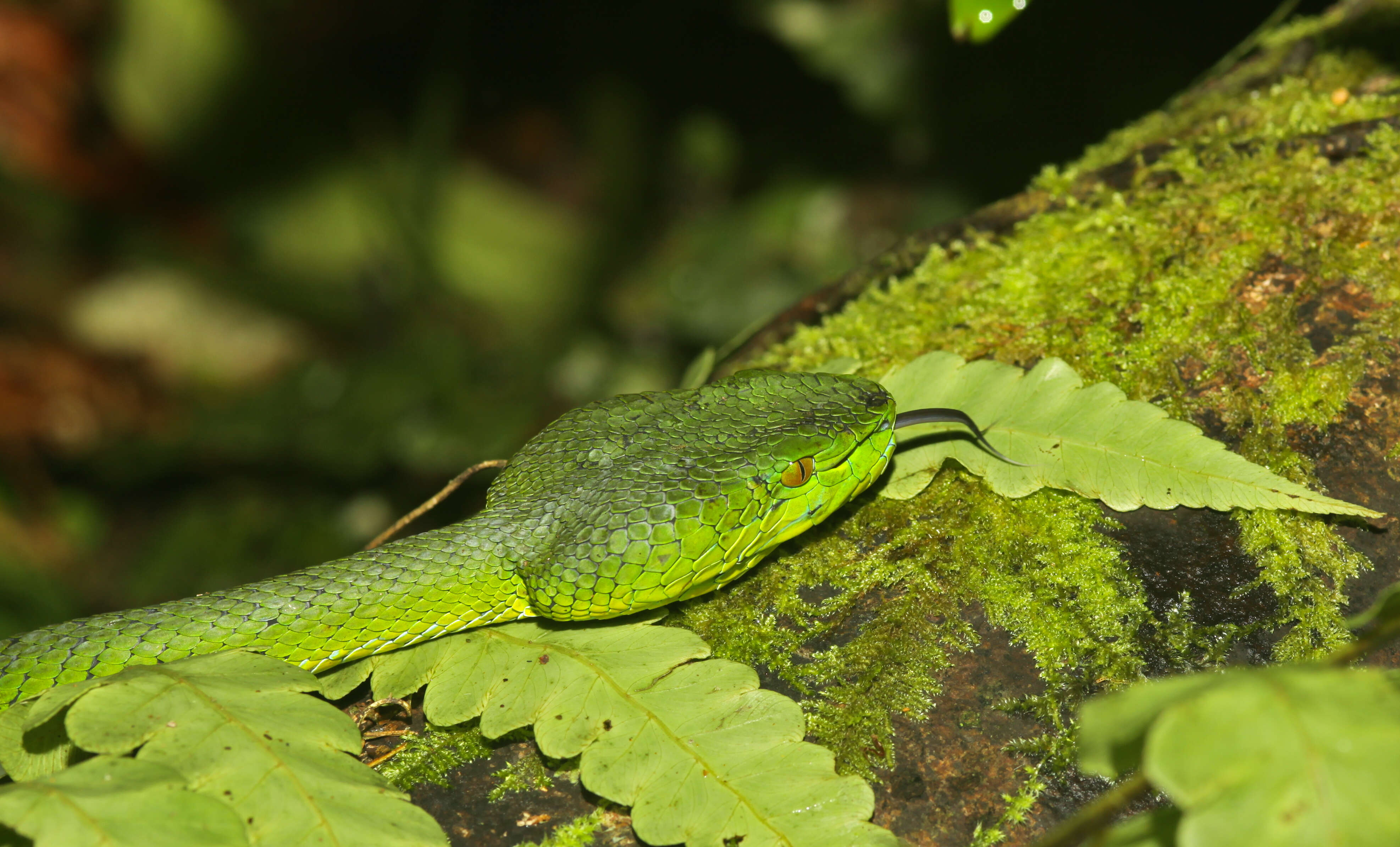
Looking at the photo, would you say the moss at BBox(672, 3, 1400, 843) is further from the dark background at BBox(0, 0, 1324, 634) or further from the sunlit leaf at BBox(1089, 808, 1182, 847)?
A: the dark background at BBox(0, 0, 1324, 634)

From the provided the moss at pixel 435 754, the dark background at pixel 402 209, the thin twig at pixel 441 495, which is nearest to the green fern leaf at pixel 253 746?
the moss at pixel 435 754

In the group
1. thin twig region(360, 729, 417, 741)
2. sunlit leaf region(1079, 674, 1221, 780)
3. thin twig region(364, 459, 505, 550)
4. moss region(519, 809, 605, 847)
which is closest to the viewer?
sunlit leaf region(1079, 674, 1221, 780)

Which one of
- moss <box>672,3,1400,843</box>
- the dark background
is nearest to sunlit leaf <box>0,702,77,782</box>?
moss <box>672,3,1400,843</box>

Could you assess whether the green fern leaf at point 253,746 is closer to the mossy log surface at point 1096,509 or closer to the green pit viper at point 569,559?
the mossy log surface at point 1096,509

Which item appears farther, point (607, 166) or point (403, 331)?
point (607, 166)

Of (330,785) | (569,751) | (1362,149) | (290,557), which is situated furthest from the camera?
(290,557)

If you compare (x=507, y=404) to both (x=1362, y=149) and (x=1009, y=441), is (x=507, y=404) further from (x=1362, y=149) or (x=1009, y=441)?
(x=1362, y=149)

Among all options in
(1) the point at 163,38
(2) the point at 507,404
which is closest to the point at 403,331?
(2) the point at 507,404

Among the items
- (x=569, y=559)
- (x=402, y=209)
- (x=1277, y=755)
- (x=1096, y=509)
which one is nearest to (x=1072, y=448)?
(x=1096, y=509)
